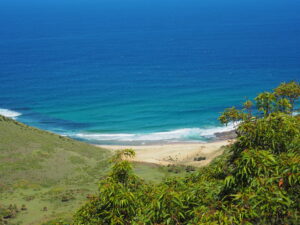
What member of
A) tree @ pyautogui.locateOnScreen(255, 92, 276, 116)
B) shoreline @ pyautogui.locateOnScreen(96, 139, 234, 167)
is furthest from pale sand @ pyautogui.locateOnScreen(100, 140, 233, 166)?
tree @ pyautogui.locateOnScreen(255, 92, 276, 116)

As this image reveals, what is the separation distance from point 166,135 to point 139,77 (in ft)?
122

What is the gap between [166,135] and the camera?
5950cm

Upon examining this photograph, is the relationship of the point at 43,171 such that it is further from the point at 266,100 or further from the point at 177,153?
the point at 266,100

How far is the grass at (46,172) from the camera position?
29.0 meters

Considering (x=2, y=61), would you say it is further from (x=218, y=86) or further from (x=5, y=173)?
(x=5, y=173)

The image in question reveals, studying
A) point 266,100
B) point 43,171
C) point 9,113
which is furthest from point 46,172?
point 9,113

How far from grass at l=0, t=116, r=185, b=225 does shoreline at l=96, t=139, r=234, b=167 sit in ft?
13.7

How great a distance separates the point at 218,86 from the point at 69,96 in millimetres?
31220

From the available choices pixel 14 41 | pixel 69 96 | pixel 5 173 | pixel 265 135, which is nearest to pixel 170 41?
pixel 14 41

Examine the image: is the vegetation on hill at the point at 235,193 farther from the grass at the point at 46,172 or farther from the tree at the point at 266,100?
the grass at the point at 46,172

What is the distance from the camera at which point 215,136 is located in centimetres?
5800

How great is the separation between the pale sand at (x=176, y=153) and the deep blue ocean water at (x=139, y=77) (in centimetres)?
411

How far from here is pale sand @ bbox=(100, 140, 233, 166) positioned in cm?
4522

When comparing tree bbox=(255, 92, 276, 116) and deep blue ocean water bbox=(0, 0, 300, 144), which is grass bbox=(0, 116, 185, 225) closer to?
deep blue ocean water bbox=(0, 0, 300, 144)
